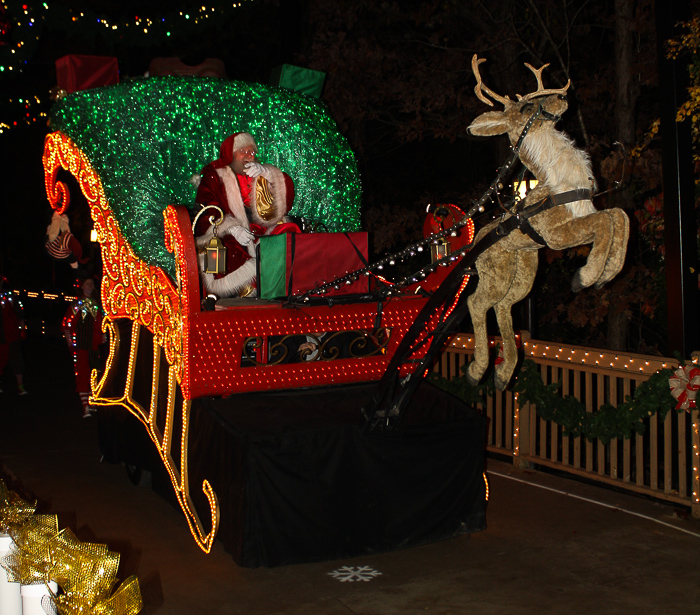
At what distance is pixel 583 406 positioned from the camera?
6.95 m

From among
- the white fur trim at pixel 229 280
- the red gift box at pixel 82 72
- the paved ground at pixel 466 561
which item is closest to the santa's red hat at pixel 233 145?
the white fur trim at pixel 229 280

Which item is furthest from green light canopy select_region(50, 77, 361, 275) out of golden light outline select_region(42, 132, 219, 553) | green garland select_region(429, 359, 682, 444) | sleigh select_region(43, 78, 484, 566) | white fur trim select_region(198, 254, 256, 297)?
green garland select_region(429, 359, 682, 444)

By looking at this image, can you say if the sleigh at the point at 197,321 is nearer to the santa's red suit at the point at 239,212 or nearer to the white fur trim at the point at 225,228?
the santa's red suit at the point at 239,212

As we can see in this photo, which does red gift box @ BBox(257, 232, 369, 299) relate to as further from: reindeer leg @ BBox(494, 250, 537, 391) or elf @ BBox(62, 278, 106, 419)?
elf @ BBox(62, 278, 106, 419)

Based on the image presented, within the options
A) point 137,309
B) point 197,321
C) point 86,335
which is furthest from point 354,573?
point 86,335

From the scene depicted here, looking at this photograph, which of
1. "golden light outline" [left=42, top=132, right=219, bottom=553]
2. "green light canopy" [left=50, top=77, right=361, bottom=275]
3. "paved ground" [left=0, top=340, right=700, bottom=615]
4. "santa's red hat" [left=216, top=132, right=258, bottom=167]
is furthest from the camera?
"green light canopy" [left=50, top=77, right=361, bottom=275]

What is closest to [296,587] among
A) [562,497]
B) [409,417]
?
[409,417]

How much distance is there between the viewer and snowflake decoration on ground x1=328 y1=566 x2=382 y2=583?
505 cm

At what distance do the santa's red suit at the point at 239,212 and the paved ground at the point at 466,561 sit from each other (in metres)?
1.88

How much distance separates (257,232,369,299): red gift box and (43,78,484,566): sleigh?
0.10 meters

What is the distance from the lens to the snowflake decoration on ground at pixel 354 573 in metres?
5.05

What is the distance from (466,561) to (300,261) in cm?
224

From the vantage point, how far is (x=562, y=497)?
672 centimetres

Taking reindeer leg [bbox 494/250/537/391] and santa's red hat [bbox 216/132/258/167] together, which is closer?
reindeer leg [bbox 494/250/537/391]
